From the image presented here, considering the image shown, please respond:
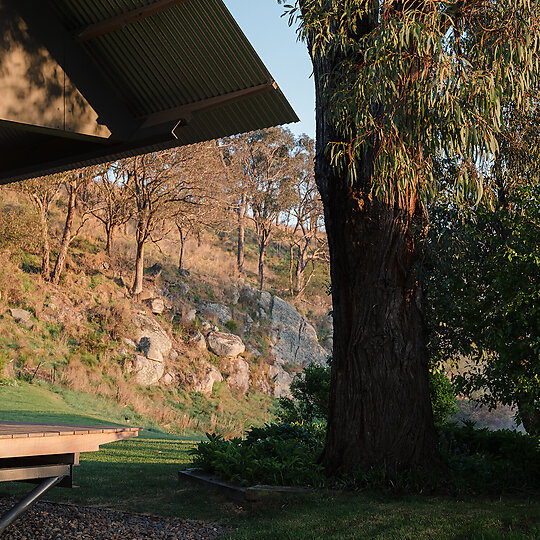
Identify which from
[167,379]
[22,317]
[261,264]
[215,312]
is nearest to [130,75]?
[22,317]

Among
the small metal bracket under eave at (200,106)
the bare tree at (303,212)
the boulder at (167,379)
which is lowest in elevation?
the boulder at (167,379)

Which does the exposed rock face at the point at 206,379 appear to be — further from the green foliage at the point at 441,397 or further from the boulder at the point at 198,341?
the green foliage at the point at 441,397

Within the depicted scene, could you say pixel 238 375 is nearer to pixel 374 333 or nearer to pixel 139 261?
pixel 139 261

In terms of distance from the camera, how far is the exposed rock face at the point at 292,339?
31.2 m

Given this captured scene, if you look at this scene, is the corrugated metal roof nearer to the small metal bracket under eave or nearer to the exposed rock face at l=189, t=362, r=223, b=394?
the small metal bracket under eave

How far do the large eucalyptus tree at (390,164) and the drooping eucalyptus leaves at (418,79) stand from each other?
0.7 inches

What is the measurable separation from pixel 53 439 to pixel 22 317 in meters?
19.1

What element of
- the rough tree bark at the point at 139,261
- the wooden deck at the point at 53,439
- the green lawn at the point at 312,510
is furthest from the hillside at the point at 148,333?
the wooden deck at the point at 53,439

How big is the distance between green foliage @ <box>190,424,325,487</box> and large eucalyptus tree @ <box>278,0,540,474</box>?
35cm

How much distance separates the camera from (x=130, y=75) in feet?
18.2

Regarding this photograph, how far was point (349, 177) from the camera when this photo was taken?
6656 millimetres

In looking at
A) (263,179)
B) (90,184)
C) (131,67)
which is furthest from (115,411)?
(263,179)

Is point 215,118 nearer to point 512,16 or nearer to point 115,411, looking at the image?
point 512,16

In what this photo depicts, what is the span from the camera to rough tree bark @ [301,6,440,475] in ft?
21.4
